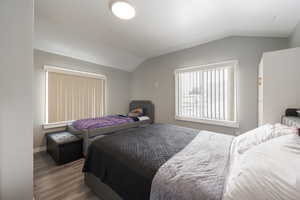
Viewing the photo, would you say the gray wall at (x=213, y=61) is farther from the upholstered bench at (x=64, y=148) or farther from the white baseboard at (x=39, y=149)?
the white baseboard at (x=39, y=149)

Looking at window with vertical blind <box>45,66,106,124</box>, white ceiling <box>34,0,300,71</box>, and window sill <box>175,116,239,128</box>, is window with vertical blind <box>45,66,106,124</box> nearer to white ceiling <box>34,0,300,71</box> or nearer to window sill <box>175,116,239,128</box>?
white ceiling <box>34,0,300,71</box>

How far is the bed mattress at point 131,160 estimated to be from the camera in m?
1.04

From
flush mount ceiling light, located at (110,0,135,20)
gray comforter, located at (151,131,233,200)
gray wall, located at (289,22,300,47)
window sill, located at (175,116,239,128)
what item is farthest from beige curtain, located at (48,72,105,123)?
gray wall, located at (289,22,300,47)

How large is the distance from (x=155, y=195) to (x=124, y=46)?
325cm

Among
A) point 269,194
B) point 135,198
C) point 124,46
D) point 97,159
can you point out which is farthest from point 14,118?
point 124,46

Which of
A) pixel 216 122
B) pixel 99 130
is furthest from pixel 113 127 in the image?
pixel 216 122

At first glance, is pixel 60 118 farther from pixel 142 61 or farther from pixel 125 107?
pixel 142 61

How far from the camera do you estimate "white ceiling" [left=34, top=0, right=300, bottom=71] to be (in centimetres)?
176

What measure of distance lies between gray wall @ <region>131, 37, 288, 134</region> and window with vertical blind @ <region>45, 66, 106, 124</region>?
5.13 feet

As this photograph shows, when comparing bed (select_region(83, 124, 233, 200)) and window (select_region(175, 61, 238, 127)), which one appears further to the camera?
window (select_region(175, 61, 238, 127))

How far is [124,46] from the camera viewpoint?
3248 mm

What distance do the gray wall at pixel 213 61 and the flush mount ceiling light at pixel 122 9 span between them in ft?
6.20

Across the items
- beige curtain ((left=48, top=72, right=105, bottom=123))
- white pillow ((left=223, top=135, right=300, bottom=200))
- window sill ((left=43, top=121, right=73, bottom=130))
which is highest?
beige curtain ((left=48, top=72, right=105, bottom=123))

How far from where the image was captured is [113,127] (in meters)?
2.99
